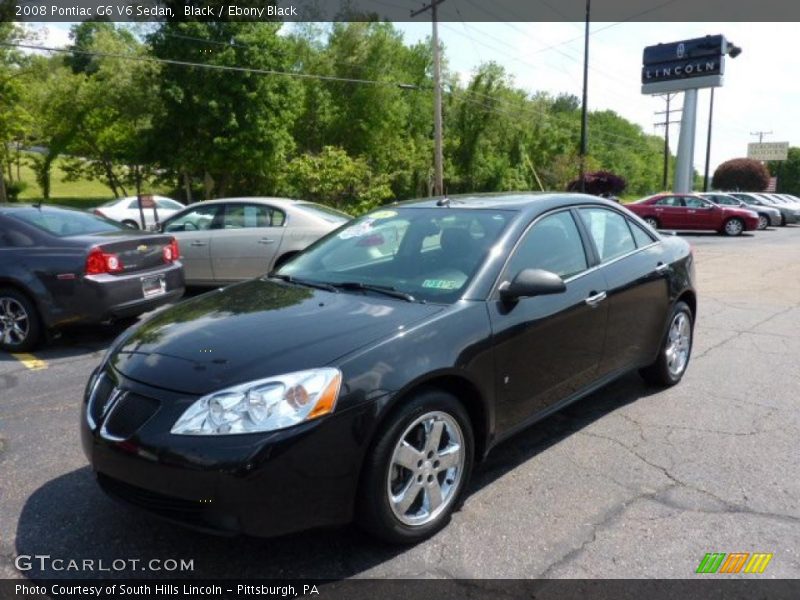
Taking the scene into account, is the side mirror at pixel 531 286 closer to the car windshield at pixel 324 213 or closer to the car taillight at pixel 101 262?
the car taillight at pixel 101 262

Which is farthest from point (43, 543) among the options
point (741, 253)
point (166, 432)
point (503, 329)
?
point (741, 253)

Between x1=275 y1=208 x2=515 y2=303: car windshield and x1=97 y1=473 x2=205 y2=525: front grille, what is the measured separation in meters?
1.45

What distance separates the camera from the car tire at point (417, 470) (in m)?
2.68

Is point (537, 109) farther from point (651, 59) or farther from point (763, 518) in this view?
point (763, 518)

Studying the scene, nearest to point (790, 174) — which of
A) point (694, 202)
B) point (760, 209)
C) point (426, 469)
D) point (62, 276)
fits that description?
point (760, 209)

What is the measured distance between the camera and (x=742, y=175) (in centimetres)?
5434

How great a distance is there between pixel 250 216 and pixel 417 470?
21.7ft

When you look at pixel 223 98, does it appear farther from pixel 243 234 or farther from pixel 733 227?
pixel 733 227

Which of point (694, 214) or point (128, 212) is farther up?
point (128, 212)

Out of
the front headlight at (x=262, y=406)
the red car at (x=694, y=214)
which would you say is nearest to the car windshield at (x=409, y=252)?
the front headlight at (x=262, y=406)

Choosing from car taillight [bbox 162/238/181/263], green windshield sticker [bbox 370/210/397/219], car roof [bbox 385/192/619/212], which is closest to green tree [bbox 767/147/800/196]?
car taillight [bbox 162/238/181/263]

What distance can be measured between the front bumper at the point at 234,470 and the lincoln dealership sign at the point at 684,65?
39.5 m

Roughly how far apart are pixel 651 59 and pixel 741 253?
87.5 ft

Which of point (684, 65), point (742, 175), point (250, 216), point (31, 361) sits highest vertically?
point (684, 65)
